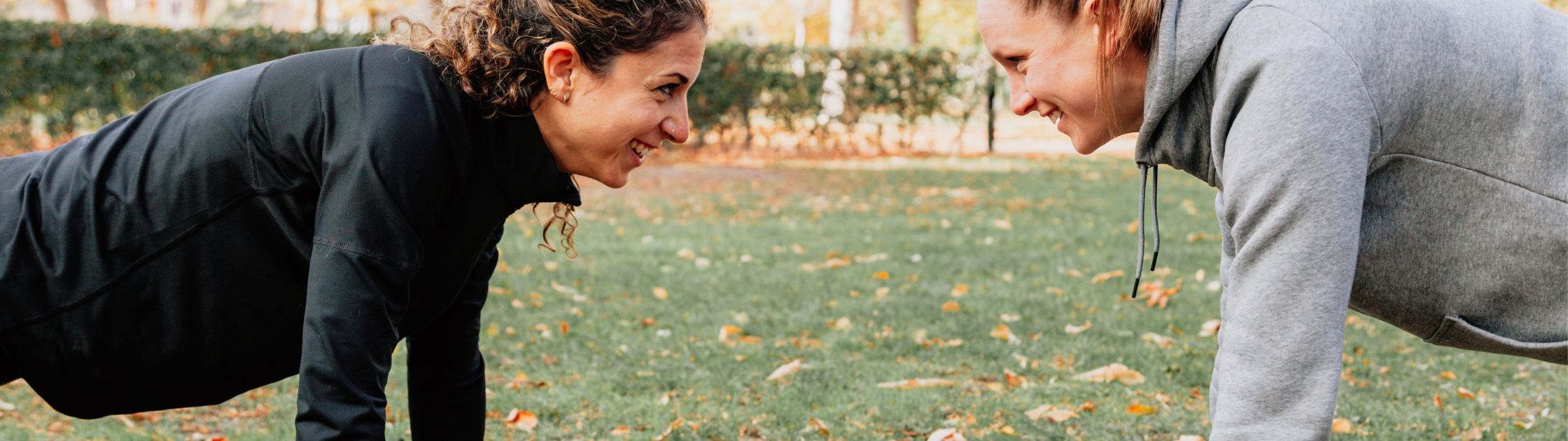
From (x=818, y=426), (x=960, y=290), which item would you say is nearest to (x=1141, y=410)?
(x=818, y=426)

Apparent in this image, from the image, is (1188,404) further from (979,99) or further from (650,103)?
(979,99)

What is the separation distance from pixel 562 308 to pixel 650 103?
12.7ft

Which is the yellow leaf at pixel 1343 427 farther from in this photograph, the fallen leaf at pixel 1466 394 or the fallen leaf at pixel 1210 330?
the fallen leaf at pixel 1210 330

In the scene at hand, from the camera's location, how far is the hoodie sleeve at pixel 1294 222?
5.12 feet

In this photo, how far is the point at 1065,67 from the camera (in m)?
1.91

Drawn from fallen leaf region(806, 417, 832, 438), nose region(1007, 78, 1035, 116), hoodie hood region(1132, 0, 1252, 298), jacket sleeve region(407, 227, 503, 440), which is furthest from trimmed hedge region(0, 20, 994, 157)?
hoodie hood region(1132, 0, 1252, 298)

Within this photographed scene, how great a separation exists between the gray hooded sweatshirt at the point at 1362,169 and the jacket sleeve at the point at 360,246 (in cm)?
119

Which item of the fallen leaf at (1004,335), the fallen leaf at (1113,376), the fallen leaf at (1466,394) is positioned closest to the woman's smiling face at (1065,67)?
the fallen leaf at (1113,376)

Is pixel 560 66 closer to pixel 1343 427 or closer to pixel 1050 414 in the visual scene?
pixel 1050 414

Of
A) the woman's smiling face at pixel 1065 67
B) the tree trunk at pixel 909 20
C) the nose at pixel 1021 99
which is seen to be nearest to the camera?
the woman's smiling face at pixel 1065 67

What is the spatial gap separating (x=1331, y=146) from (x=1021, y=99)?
1.79 ft

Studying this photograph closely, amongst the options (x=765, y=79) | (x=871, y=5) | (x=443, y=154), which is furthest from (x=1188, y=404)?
(x=871, y=5)

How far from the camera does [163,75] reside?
44.7 ft

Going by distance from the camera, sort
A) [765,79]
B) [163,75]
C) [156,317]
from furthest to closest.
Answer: [765,79], [163,75], [156,317]
